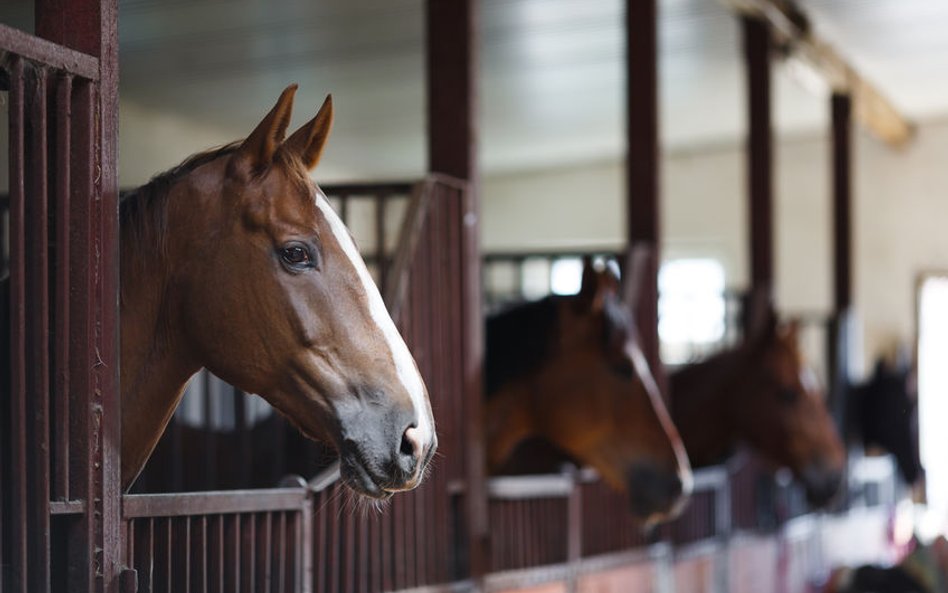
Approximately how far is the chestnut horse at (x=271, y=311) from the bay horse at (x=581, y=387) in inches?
90.6

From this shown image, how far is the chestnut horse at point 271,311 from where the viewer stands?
2.23 metres

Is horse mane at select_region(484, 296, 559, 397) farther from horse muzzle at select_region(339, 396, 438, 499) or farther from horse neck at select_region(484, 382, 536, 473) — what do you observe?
horse muzzle at select_region(339, 396, 438, 499)

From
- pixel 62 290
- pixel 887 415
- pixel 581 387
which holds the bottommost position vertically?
pixel 887 415

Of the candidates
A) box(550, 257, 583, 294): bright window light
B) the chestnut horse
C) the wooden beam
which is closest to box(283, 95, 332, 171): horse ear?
the chestnut horse

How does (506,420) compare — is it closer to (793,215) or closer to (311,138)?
(311,138)

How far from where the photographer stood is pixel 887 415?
8961mm

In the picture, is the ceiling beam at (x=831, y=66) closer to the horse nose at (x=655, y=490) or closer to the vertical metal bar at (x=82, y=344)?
the horse nose at (x=655, y=490)

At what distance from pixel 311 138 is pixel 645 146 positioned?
11.7ft

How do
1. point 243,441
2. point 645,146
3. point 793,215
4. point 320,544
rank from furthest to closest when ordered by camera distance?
1. point 793,215
2. point 645,146
3. point 243,441
4. point 320,544

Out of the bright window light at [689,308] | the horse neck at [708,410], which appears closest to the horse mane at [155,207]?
the horse neck at [708,410]

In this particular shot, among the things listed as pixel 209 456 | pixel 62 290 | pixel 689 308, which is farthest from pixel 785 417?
pixel 689 308

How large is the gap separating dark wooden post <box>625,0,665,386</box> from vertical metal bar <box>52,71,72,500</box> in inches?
141

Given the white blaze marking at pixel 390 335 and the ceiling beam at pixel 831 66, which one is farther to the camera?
the ceiling beam at pixel 831 66

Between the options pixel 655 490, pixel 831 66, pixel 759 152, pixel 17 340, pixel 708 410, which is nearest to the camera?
pixel 17 340
